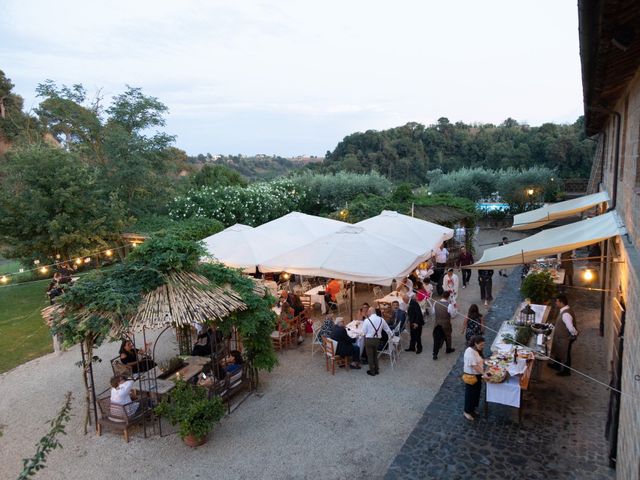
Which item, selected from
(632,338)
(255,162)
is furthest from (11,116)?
(255,162)

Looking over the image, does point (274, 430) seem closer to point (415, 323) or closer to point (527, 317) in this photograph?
point (415, 323)

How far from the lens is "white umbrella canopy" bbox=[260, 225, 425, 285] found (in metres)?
9.39

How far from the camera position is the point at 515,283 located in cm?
1487

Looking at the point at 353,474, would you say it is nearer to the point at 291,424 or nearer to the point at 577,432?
the point at 291,424

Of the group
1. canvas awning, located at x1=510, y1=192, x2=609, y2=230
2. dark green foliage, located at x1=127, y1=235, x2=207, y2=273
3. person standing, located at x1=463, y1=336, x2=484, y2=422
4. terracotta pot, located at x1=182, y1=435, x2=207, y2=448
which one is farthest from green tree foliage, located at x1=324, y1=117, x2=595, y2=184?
terracotta pot, located at x1=182, y1=435, x2=207, y2=448

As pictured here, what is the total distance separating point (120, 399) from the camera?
6941 mm

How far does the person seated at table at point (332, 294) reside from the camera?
12.3 metres

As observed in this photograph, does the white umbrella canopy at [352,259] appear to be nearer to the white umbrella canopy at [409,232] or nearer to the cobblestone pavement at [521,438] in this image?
the white umbrella canopy at [409,232]

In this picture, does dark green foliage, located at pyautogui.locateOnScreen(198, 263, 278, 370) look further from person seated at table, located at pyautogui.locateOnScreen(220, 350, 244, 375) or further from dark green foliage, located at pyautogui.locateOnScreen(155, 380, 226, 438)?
dark green foliage, located at pyautogui.locateOnScreen(155, 380, 226, 438)

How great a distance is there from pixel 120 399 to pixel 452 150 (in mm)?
53602

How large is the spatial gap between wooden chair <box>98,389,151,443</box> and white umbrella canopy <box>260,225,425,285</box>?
4.34m

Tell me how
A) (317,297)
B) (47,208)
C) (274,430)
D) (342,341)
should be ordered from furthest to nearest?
(47,208) → (317,297) → (342,341) → (274,430)

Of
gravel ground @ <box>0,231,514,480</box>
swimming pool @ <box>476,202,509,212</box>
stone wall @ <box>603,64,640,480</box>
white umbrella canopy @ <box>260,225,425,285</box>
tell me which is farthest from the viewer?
swimming pool @ <box>476,202,509,212</box>

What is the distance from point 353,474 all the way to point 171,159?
1011 inches
